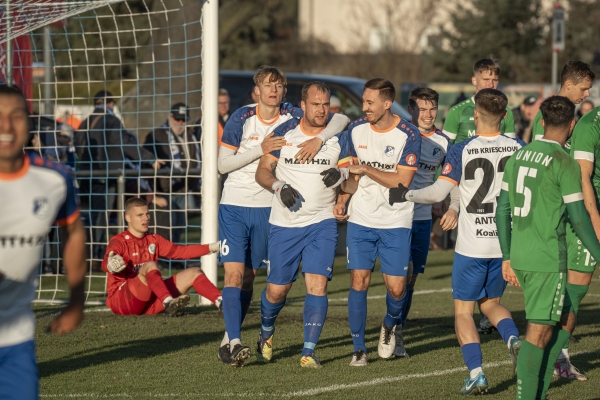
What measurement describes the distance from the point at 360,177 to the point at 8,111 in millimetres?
3885

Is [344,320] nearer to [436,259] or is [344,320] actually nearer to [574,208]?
[574,208]

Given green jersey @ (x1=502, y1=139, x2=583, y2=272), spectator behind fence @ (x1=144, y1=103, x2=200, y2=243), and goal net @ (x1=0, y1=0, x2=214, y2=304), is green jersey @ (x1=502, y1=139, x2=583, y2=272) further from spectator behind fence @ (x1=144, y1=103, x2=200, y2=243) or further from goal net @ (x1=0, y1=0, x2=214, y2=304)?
spectator behind fence @ (x1=144, y1=103, x2=200, y2=243)

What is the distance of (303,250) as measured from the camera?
735cm

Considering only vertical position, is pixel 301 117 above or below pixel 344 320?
above

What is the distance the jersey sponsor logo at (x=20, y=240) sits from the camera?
4.09m

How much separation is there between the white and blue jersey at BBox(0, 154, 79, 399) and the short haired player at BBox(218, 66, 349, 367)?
343 cm

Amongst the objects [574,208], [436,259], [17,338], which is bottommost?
[436,259]

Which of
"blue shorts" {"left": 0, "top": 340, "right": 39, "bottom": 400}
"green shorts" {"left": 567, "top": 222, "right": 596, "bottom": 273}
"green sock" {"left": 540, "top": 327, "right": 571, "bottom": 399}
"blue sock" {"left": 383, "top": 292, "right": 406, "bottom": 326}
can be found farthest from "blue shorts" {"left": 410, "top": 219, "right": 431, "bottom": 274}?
"blue shorts" {"left": 0, "top": 340, "right": 39, "bottom": 400}

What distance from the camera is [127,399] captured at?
6.17m

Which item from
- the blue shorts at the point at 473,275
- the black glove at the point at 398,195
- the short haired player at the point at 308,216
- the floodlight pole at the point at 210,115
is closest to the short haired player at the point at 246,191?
the short haired player at the point at 308,216

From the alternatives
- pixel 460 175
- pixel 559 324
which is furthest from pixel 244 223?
pixel 559 324

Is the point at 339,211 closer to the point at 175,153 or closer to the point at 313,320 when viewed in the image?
the point at 313,320

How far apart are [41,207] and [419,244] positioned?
16.4ft

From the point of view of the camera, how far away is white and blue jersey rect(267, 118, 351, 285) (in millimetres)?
7277
